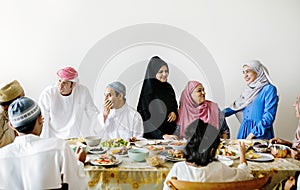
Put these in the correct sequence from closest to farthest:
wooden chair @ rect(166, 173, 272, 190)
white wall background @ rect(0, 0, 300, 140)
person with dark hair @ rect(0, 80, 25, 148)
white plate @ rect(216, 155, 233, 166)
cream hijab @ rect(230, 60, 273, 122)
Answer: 1. wooden chair @ rect(166, 173, 272, 190)
2. white plate @ rect(216, 155, 233, 166)
3. person with dark hair @ rect(0, 80, 25, 148)
4. cream hijab @ rect(230, 60, 273, 122)
5. white wall background @ rect(0, 0, 300, 140)

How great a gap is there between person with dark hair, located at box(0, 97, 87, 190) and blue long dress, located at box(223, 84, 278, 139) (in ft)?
7.33

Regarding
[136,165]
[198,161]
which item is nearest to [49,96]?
[136,165]

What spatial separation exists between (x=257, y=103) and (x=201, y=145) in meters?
2.01

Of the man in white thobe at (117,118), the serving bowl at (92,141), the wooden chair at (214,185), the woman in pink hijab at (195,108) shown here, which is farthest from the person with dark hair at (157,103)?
the wooden chair at (214,185)

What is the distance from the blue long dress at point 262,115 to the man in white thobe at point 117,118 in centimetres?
114

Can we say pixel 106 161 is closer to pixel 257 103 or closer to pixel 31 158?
pixel 31 158

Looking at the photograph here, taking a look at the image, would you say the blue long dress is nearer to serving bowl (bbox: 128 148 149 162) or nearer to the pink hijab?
the pink hijab

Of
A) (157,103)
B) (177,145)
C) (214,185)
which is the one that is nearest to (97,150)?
(177,145)

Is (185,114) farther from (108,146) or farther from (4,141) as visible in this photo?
(4,141)

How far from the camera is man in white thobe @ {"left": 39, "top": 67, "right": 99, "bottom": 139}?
3367mm

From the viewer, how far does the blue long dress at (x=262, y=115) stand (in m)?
3.45

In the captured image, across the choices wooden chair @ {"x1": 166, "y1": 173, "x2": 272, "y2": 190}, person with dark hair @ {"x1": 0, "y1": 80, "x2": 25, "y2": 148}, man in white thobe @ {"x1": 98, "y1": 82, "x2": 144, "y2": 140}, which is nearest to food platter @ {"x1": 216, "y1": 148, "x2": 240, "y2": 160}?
wooden chair @ {"x1": 166, "y1": 173, "x2": 272, "y2": 190}

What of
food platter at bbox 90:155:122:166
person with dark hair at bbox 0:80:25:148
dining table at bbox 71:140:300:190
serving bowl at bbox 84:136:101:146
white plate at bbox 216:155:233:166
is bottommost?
dining table at bbox 71:140:300:190

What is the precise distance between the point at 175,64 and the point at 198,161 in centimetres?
240
